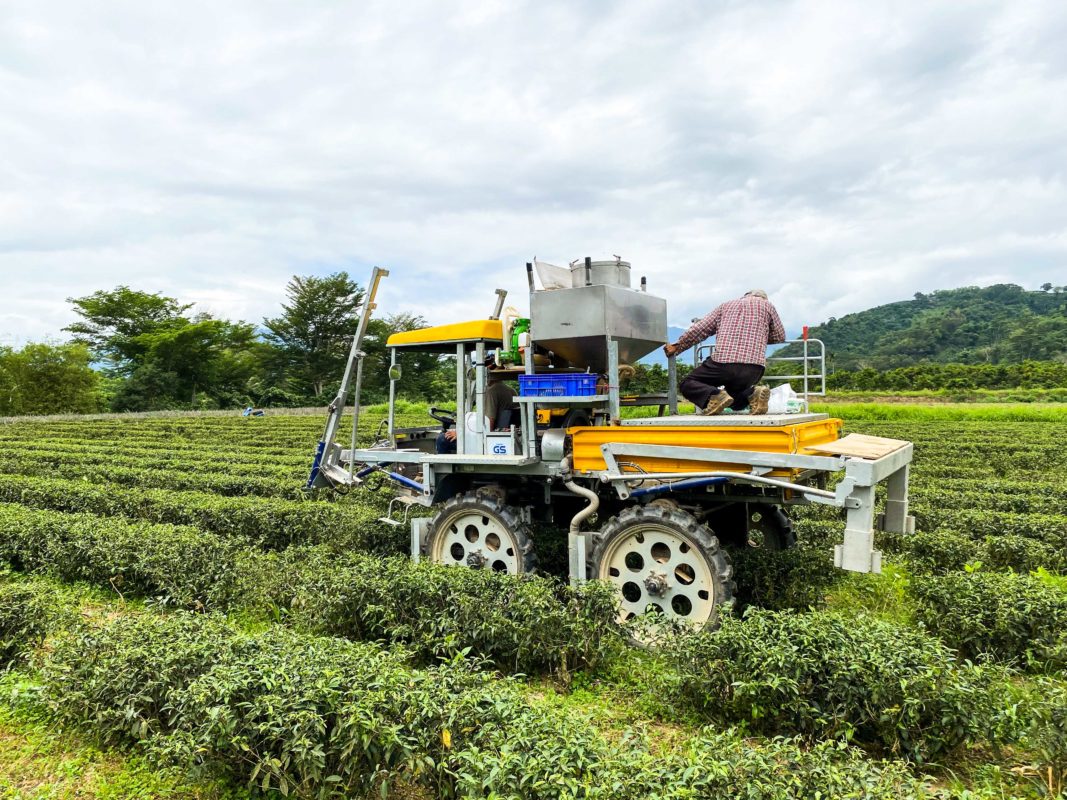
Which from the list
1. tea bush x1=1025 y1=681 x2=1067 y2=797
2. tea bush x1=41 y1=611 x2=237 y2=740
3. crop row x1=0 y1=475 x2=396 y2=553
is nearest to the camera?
tea bush x1=1025 y1=681 x2=1067 y2=797

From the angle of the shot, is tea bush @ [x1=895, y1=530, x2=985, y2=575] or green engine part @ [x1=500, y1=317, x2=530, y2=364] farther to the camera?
tea bush @ [x1=895, y1=530, x2=985, y2=575]

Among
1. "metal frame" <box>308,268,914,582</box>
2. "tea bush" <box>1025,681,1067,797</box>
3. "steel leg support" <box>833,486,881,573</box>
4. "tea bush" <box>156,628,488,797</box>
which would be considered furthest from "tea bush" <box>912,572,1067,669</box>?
"tea bush" <box>156,628,488,797</box>

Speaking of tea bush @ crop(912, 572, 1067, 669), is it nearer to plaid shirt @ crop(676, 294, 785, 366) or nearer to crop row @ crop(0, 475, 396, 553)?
plaid shirt @ crop(676, 294, 785, 366)

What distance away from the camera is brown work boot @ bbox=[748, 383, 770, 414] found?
6.21 meters

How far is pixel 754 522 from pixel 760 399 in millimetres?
2193

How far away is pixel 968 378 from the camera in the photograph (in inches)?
1991

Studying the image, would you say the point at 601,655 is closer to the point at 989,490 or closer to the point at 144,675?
the point at 144,675

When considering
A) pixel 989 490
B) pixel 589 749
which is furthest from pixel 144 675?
pixel 989 490

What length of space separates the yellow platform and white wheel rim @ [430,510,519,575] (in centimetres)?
108

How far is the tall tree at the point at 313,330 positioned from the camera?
5459cm

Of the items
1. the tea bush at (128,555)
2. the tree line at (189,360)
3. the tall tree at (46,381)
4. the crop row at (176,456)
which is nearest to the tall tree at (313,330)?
the tree line at (189,360)

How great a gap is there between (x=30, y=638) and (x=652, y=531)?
5.43 meters

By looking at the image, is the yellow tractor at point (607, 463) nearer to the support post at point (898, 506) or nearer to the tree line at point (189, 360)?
the support post at point (898, 506)

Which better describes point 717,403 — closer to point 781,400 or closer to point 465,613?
point 781,400
